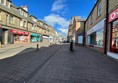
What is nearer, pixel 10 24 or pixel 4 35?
pixel 4 35

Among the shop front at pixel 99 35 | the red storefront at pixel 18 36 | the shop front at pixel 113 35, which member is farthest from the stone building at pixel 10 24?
the shop front at pixel 113 35

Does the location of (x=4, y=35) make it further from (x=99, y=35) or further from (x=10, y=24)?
(x=99, y=35)

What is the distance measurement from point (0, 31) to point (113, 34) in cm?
1760

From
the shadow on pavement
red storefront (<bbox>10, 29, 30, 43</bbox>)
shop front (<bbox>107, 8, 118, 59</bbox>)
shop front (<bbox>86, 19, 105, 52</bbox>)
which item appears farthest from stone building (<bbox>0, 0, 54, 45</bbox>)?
shop front (<bbox>107, 8, 118, 59</bbox>)

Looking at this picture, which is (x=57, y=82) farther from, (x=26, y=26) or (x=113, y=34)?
(x=26, y=26)

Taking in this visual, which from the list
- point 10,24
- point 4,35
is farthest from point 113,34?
point 10,24

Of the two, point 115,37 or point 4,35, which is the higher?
point 4,35

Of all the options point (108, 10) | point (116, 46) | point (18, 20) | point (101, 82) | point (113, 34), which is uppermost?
point (18, 20)

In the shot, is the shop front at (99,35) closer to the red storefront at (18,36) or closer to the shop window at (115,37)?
the shop window at (115,37)

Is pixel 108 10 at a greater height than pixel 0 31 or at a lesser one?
greater

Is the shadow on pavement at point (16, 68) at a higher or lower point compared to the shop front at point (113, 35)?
lower

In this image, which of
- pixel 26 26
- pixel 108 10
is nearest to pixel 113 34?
pixel 108 10

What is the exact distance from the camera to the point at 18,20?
25422 mm

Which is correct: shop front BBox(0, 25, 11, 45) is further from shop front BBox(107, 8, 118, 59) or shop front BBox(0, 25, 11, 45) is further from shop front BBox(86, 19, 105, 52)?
shop front BBox(107, 8, 118, 59)
